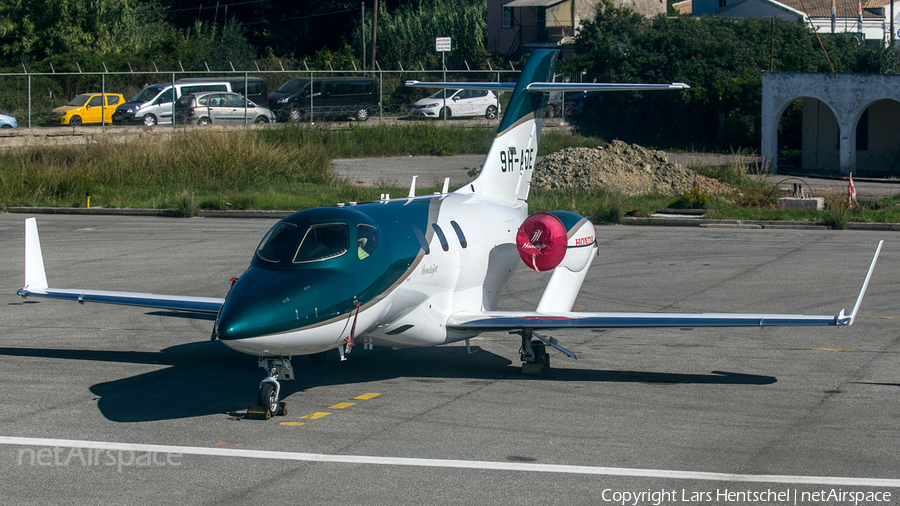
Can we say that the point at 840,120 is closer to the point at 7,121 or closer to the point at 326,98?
the point at 326,98

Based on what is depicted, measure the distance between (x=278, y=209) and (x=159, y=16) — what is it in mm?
52459

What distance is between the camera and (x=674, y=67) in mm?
54000

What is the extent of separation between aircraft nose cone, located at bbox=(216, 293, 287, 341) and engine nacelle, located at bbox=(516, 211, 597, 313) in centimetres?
479

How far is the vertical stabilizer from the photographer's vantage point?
15664 mm

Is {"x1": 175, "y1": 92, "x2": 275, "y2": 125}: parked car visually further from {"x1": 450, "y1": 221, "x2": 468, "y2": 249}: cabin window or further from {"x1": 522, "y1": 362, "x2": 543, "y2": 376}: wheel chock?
{"x1": 522, "y1": 362, "x2": 543, "y2": 376}: wheel chock

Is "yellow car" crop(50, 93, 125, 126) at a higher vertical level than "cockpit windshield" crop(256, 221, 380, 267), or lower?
higher

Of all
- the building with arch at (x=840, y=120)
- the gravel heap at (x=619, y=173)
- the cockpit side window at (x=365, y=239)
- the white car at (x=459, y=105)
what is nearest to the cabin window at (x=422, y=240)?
the cockpit side window at (x=365, y=239)

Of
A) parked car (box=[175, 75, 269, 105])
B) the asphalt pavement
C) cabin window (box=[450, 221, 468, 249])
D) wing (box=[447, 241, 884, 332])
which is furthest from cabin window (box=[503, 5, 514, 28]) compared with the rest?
wing (box=[447, 241, 884, 332])

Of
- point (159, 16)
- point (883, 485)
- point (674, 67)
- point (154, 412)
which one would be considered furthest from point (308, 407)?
point (159, 16)

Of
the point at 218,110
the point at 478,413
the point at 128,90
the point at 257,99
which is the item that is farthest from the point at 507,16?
the point at 478,413

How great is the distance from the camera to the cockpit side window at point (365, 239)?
1091 cm

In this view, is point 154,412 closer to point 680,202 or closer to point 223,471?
point 223,471

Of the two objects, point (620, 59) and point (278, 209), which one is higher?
point (620, 59)

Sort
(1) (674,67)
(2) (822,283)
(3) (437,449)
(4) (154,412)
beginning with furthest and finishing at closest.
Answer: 1. (1) (674,67)
2. (2) (822,283)
3. (4) (154,412)
4. (3) (437,449)
